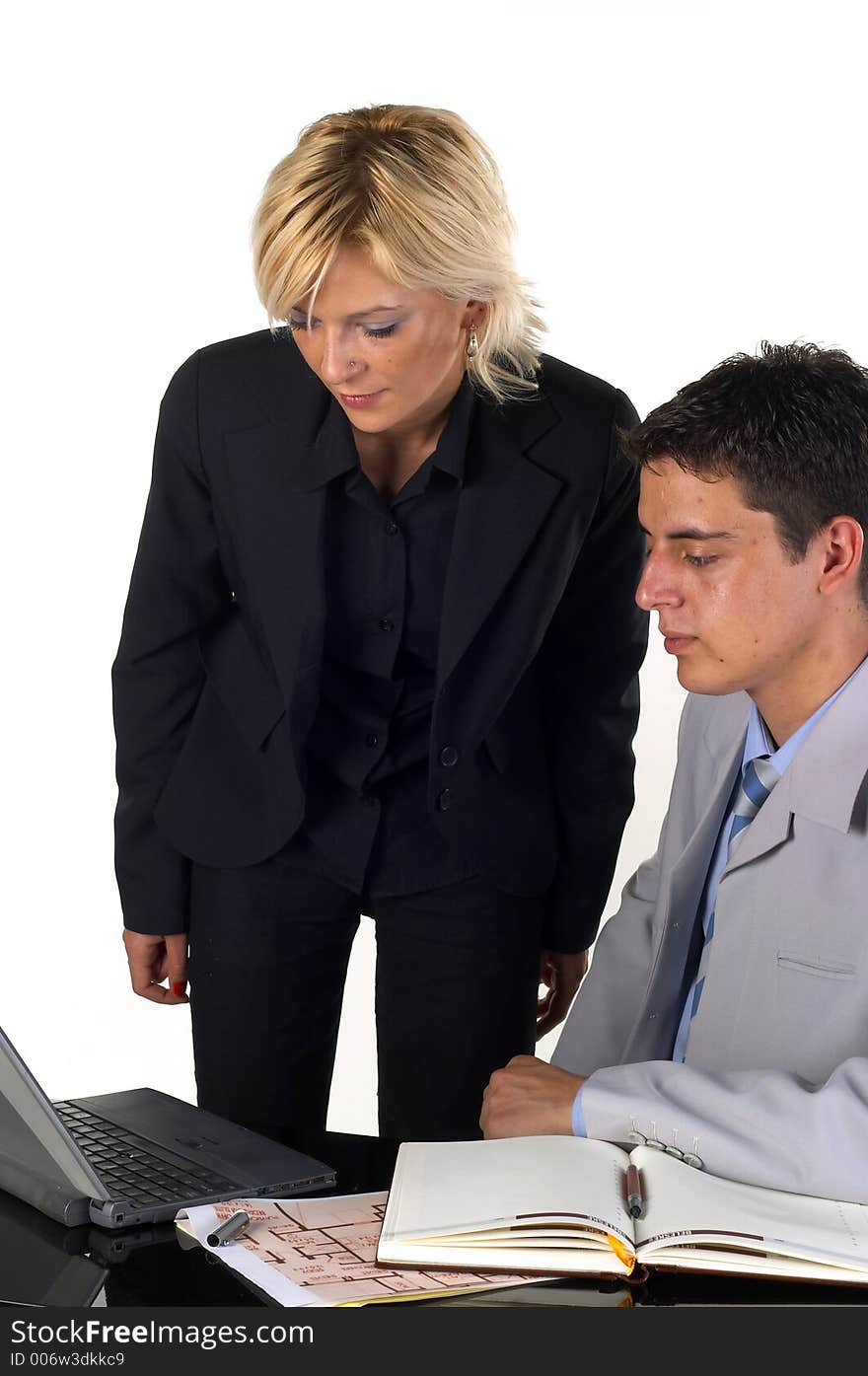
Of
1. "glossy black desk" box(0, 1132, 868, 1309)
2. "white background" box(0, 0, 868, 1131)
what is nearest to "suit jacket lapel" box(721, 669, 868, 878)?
"glossy black desk" box(0, 1132, 868, 1309)

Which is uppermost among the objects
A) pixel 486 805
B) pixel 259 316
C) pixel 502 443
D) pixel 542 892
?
pixel 259 316

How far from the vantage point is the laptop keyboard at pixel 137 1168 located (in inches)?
56.2

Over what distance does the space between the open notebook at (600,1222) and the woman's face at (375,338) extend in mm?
915

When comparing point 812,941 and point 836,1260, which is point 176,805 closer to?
point 812,941

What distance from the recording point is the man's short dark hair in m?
1.83

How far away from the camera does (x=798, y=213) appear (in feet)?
11.8

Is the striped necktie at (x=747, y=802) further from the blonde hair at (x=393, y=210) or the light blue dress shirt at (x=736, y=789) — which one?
the blonde hair at (x=393, y=210)

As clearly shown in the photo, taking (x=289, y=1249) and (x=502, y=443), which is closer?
(x=289, y=1249)

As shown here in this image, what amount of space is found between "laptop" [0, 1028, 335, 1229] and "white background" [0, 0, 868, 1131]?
231cm

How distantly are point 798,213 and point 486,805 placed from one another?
6.38ft

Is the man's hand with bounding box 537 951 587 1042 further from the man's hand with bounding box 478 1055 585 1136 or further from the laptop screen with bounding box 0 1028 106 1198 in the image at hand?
the laptop screen with bounding box 0 1028 106 1198

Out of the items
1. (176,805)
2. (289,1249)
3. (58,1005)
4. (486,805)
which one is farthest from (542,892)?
(58,1005)

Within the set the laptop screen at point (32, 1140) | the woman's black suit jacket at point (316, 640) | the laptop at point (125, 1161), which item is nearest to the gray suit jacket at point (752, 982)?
the woman's black suit jacket at point (316, 640)
